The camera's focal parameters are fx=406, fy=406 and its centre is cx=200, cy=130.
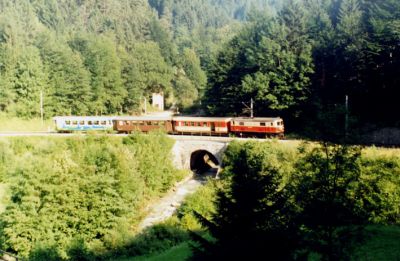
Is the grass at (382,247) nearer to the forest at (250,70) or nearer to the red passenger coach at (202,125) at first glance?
the forest at (250,70)

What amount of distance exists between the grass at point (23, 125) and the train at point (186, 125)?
6.98m

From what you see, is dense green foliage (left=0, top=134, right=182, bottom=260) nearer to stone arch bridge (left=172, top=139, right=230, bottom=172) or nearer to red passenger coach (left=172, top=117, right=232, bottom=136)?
stone arch bridge (left=172, top=139, right=230, bottom=172)

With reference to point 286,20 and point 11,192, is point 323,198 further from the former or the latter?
point 286,20

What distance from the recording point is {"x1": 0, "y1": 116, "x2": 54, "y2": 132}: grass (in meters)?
54.6

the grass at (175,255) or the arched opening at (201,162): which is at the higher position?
the arched opening at (201,162)

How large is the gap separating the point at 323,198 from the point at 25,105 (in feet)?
177

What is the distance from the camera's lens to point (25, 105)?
5712cm

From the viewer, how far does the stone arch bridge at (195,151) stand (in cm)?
3919

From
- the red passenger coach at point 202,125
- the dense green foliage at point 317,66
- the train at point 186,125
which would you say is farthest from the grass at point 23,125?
the dense green foliage at point 317,66

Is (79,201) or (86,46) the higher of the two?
(86,46)

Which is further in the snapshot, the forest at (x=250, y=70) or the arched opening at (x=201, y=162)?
the arched opening at (x=201, y=162)

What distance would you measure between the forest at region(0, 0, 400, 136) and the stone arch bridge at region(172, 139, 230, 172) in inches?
368

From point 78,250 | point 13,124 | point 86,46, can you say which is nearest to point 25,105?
point 13,124

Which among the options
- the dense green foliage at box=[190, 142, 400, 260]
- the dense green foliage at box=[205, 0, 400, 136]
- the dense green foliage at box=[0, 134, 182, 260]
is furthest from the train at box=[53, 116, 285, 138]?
the dense green foliage at box=[190, 142, 400, 260]
